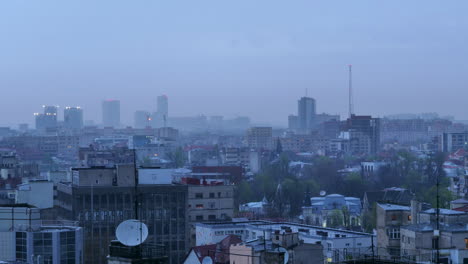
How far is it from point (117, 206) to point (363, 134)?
502ft

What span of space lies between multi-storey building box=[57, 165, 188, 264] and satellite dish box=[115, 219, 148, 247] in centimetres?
2065

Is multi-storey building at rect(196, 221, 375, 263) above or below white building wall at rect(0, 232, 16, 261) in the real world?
below

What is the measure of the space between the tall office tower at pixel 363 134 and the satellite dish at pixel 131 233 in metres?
169

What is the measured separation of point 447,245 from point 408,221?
4.70 metres

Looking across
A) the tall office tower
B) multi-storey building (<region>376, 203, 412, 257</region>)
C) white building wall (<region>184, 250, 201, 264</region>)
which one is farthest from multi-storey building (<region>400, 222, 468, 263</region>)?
the tall office tower

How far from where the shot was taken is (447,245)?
2709 cm

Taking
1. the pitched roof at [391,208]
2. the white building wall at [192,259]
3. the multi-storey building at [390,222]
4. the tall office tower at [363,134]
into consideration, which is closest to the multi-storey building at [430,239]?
the multi-storey building at [390,222]

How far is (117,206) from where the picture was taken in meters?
36.2

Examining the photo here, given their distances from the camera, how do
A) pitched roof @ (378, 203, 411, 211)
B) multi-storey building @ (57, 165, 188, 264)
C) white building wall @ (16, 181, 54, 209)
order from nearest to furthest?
1. white building wall @ (16, 181, 54, 209)
2. pitched roof @ (378, 203, 411, 211)
3. multi-storey building @ (57, 165, 188, 264)

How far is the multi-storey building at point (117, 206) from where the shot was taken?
116ft

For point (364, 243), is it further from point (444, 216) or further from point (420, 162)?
point (420, 162)

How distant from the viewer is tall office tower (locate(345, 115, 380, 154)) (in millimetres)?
184375

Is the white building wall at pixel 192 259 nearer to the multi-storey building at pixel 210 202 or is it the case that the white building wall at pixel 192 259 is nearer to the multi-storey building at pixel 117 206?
the multi-storey building at pixel 117 206

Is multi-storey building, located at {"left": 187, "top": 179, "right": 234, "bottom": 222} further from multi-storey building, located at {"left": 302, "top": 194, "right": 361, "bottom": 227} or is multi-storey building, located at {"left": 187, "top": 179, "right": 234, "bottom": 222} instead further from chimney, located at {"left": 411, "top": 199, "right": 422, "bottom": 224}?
chimney, located at {"left": 411, "top": 199, "right": 422, "bottom": 224}
